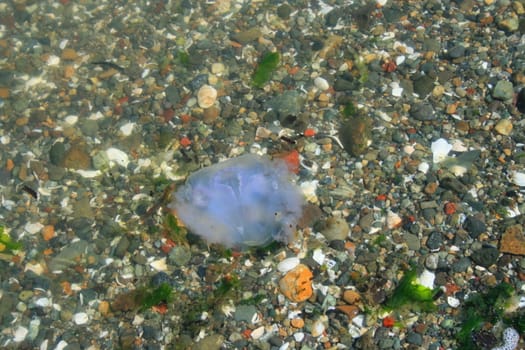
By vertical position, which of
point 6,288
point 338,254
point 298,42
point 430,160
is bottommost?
point 6,288

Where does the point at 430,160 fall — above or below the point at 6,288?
above

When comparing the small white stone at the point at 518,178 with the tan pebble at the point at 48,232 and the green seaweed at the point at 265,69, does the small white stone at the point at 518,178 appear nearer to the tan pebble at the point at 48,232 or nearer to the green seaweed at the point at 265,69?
the green seaweed at the point at 265,69

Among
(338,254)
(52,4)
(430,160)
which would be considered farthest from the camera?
(52,4)

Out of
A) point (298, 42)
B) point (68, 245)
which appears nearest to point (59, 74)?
point (68, 245)

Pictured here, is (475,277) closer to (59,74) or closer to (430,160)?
(430,160)

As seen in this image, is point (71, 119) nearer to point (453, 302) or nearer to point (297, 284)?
point (297, 284)
